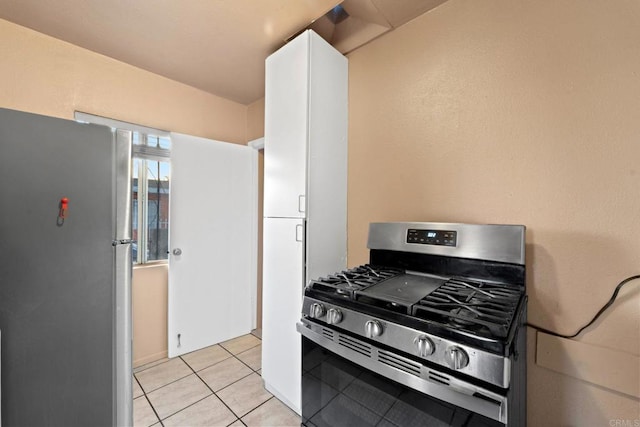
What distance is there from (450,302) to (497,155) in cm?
80

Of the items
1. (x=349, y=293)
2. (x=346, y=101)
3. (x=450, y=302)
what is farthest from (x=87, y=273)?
(x=346, y=101)

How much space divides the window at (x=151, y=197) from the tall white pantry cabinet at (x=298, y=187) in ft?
3.85

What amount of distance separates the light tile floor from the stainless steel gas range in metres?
0.70

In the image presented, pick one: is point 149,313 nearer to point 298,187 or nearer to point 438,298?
point 298,187

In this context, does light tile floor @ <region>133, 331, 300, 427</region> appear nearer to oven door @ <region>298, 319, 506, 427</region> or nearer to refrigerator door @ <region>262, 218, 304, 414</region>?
refrigerator door @ <region>262, 218, 304, 414</region>

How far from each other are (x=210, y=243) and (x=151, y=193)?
677mm

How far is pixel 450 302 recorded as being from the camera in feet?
3.17

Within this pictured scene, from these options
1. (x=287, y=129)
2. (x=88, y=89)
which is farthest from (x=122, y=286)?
(x=88, y=89)

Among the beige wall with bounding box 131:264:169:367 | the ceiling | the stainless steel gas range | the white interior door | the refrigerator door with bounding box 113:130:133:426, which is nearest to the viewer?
the stainless steel gas range

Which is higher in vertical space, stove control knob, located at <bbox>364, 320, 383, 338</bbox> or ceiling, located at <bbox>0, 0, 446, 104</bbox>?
ceiling, located at <bbox>0, 0, 446, 104</bbox>

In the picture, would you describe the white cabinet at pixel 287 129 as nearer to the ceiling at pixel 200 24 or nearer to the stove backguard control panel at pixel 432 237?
the ceiling at pixel 200 24

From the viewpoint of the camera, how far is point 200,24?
1.71 metres

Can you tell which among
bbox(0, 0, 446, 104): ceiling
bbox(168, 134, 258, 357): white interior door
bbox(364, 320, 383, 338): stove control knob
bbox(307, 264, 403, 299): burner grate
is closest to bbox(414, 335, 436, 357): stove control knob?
bbox(364, 320, 383, 338): stove control knob

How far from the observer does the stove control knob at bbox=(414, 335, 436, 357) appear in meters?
0.82
